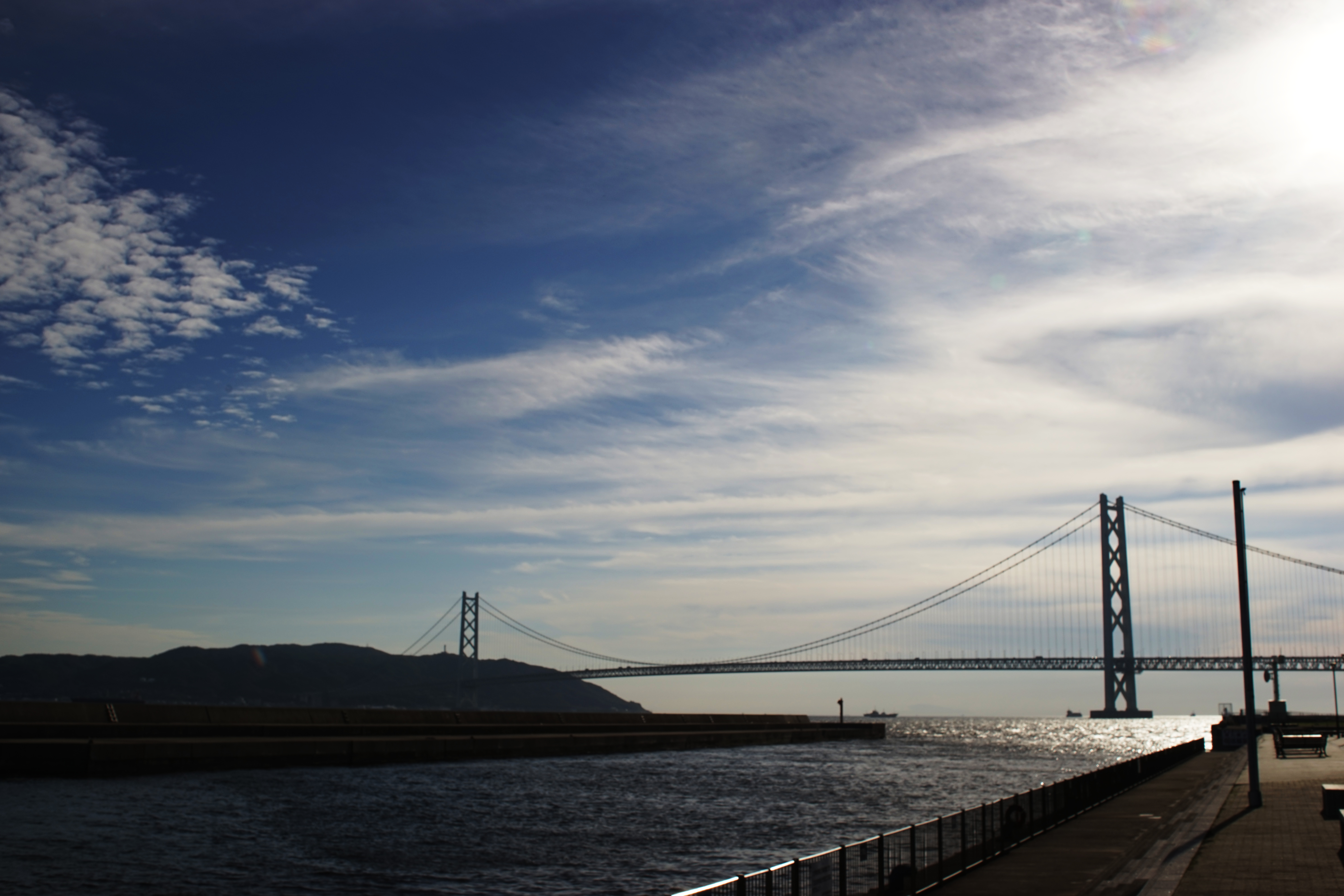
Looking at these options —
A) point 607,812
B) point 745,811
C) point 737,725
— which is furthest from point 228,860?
point 737,725

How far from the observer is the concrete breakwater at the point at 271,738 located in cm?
3291

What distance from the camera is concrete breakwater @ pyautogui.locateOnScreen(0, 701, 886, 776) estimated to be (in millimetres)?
32906

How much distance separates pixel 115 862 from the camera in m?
19.5

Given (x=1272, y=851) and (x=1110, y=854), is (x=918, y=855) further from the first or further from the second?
(x=1272, y=851)

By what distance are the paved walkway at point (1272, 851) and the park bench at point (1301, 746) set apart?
19.1 m

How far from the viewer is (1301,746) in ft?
147

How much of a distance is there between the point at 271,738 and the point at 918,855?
37.4 m

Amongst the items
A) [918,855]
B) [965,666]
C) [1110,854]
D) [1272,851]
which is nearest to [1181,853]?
[1110,854]

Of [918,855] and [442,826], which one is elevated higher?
[918,855]

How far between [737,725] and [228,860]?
251 ft

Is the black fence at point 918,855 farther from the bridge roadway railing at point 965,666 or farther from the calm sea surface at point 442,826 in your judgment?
the bridge roadway railing at point 965,666

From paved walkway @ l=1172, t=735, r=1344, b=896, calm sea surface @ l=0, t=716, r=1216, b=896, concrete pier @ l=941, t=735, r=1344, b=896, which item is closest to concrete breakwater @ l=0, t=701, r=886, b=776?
calm sea surface @ l=0, t=716, r=1216, b=896

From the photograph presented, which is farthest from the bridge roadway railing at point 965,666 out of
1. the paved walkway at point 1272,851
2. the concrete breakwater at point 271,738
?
the paved walkway at point 1272,851

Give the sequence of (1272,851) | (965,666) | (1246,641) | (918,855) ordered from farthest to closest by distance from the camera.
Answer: (965,666) → (1246,641) → (1272,851) → (918,855)
